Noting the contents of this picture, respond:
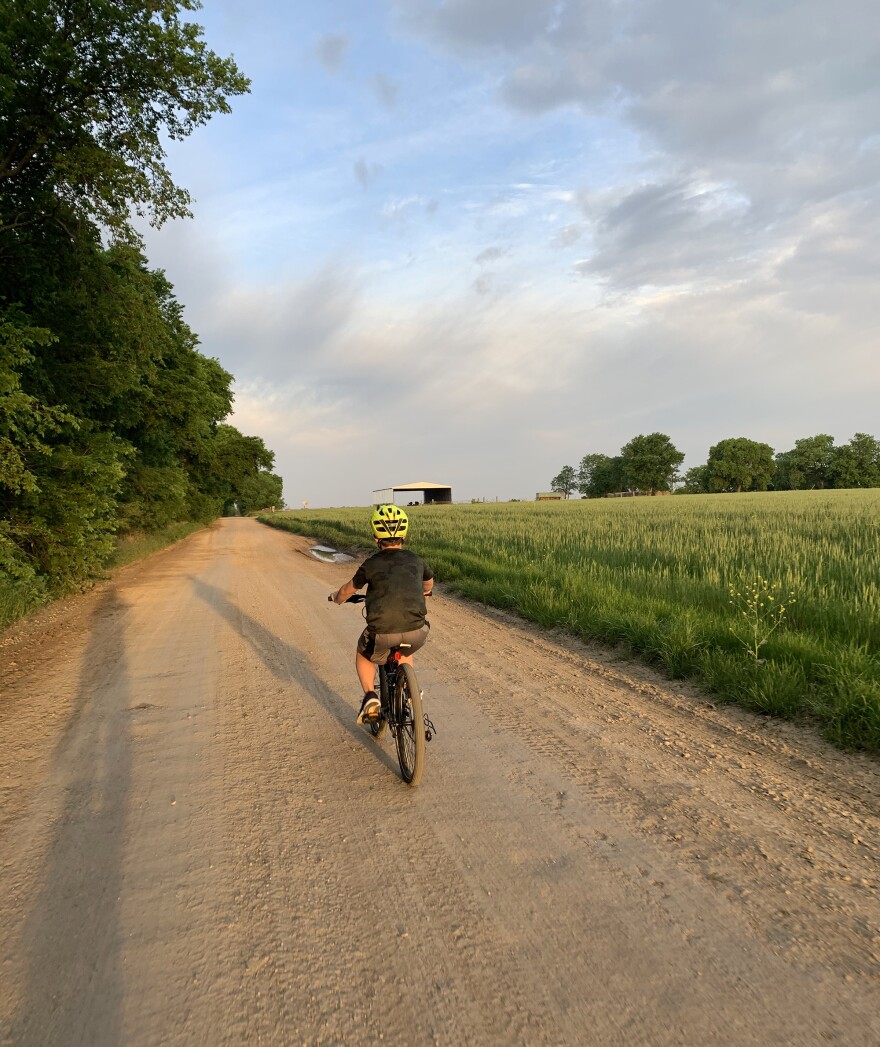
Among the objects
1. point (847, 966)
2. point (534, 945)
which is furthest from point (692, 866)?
point (534, 945)

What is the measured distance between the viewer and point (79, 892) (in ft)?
8.77

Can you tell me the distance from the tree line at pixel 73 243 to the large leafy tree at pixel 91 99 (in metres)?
0.02

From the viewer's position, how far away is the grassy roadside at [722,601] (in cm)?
470

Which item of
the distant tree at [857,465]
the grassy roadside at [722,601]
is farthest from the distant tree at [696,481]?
the grassy roadside at [722,601]

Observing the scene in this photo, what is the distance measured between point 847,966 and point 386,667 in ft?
9.68

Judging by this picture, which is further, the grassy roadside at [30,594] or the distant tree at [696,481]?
the distant tree at [696,481]

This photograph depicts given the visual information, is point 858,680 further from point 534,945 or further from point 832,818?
point 534,945

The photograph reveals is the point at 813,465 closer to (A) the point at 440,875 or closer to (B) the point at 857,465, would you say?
(B) the point at 857,465

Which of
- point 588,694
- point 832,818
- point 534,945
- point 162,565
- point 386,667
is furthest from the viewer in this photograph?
point 162,565

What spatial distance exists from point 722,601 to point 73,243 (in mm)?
12439

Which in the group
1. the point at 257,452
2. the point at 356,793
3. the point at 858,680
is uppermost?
the point at 257,452

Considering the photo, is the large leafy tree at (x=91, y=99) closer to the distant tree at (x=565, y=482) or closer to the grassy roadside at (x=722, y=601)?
the grassy roadside at (x=722, y=601)

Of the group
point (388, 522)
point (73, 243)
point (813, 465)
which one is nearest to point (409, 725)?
point (388, 522)

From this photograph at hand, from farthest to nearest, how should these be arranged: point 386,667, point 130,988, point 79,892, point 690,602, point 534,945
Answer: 1. point 690,602
2. point 386,667
3. point 79,892
4. point 534,945
5. point 130,988
